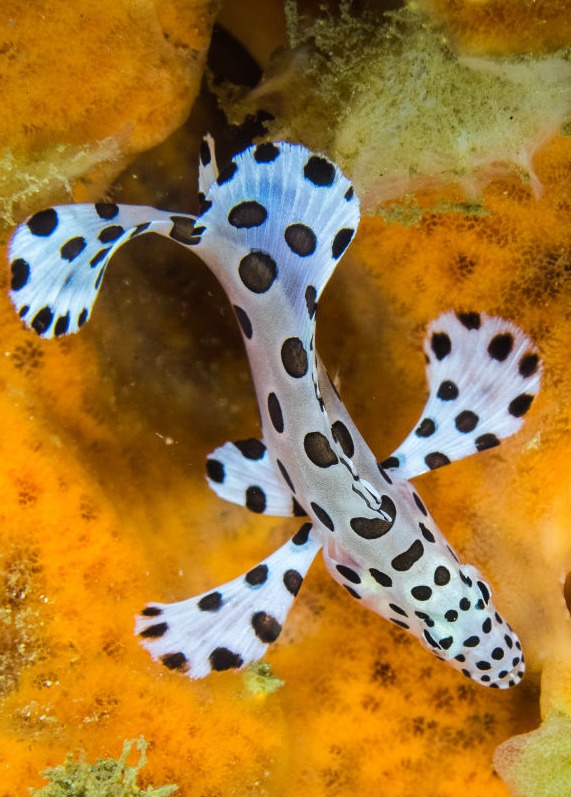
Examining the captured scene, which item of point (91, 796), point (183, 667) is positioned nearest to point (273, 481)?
point (183, 667)

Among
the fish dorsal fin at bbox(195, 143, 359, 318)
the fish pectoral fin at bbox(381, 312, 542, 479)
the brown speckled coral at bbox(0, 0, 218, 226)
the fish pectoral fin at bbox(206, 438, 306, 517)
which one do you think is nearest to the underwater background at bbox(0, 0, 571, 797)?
the brown speckled coral at bbox(0, 0, 218, 226)

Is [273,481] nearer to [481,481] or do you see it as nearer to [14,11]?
[481,481]

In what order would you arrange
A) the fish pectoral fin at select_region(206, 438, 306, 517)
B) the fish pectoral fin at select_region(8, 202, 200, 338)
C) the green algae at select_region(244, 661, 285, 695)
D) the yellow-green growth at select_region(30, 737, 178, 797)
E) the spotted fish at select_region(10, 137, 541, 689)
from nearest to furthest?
the fish pectoral fin at select_region(8, 202, 200, 338)
the spotted fish at select_region(10, 137, 541, 689)
the yellow-green growth at select_region(30, 737, 178, 797)
the fish pectoral fin at select_region(206, 438, 306, 517)
the green algae at select_region(244, 661, 285, 695)

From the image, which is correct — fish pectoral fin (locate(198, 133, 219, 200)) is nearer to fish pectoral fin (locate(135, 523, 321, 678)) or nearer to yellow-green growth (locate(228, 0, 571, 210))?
yellow-green growth (locate(228, 0, 571, 210))

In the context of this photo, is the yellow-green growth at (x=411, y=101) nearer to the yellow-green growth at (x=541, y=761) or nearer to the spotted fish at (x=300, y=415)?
the spotted fish at (x=300, y=415)

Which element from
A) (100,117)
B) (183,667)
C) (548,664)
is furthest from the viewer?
(548,664)

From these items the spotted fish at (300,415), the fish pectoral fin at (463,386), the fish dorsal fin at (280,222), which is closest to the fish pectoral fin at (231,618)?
the spotted fish at (300,415)
